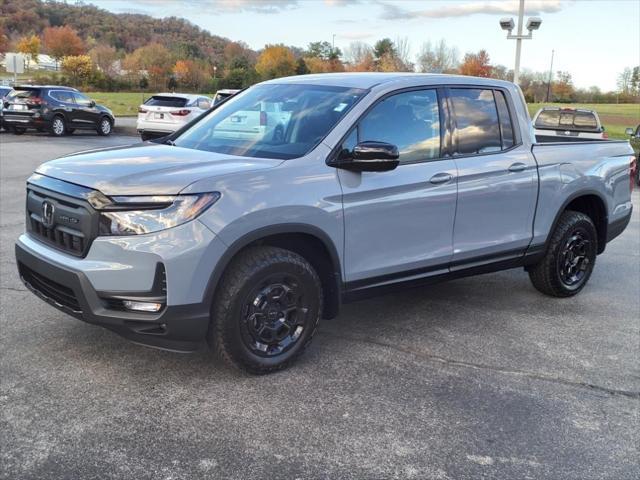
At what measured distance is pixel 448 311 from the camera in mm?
5488

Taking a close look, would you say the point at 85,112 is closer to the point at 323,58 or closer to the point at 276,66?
the point at 276,66

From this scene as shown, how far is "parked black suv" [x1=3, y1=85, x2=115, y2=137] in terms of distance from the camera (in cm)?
2200

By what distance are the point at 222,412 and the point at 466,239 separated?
2.27 metres

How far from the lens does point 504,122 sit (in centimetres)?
Answer: 528

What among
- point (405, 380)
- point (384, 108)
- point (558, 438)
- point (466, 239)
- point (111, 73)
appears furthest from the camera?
point (111, 73)

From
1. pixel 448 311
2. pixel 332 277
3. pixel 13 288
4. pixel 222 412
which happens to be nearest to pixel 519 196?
pixel 448 311

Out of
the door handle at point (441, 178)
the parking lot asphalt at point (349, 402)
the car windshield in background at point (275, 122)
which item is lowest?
the parking lot asphalt at point (349, 402)

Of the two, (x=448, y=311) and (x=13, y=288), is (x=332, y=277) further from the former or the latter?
(x=13, y=288)

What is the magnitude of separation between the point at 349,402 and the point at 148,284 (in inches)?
50.3

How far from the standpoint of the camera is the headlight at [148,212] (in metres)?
3.48

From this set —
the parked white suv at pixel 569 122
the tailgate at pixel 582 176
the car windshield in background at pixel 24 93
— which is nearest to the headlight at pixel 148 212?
the tailgate at pixel 582 176

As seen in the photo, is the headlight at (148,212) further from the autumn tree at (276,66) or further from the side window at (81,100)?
the autumn tree at (276,66)

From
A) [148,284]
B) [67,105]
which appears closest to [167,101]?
[67,105]

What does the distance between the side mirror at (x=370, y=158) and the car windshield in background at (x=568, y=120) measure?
1393cm
